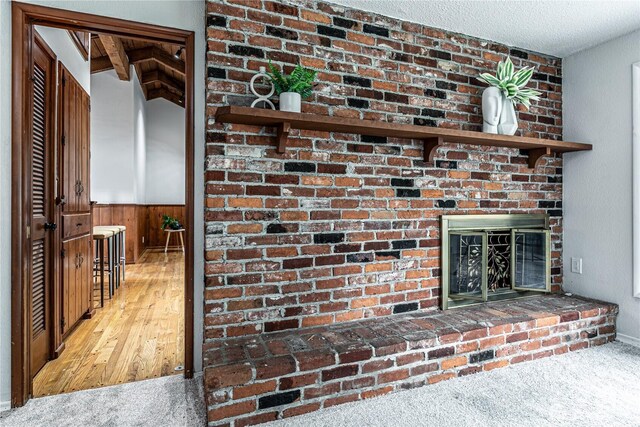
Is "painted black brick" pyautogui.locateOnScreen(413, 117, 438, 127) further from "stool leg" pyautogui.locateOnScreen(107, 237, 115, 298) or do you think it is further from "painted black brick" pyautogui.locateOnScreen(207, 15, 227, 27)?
"stool leg" pyautogui.locateOnScreen(107, 237, 115, 298)

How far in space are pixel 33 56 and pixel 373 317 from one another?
237cm

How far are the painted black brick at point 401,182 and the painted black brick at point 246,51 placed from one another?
1057 millimetres

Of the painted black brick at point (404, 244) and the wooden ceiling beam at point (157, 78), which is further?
the wooden ceiling beam at point (157, 78)

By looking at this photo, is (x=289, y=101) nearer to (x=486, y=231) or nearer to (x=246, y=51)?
(x=246, y=51)

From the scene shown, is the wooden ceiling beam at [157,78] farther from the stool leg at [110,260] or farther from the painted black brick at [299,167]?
the painted black brick at [299,167]

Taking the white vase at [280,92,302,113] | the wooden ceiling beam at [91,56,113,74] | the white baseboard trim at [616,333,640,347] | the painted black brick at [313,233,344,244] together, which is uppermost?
the wooden ceiling beam at [91,56,113,74]

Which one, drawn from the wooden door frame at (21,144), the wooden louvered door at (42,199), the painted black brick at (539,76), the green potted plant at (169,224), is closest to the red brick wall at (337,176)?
the painted black brick at (539,76)

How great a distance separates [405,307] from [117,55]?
191 inches

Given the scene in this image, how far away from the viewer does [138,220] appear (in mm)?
6582

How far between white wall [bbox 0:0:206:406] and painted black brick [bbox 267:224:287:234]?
14.6 inches

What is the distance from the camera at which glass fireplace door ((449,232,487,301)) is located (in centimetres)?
244

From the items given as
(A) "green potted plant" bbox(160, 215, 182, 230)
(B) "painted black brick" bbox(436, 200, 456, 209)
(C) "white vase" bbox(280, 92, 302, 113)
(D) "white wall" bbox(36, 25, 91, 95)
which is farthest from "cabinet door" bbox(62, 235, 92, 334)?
(A) "green potted plant" bbox(160, 215, 182, 230)

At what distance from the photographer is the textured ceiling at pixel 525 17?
2.11m

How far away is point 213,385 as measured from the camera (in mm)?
1501
